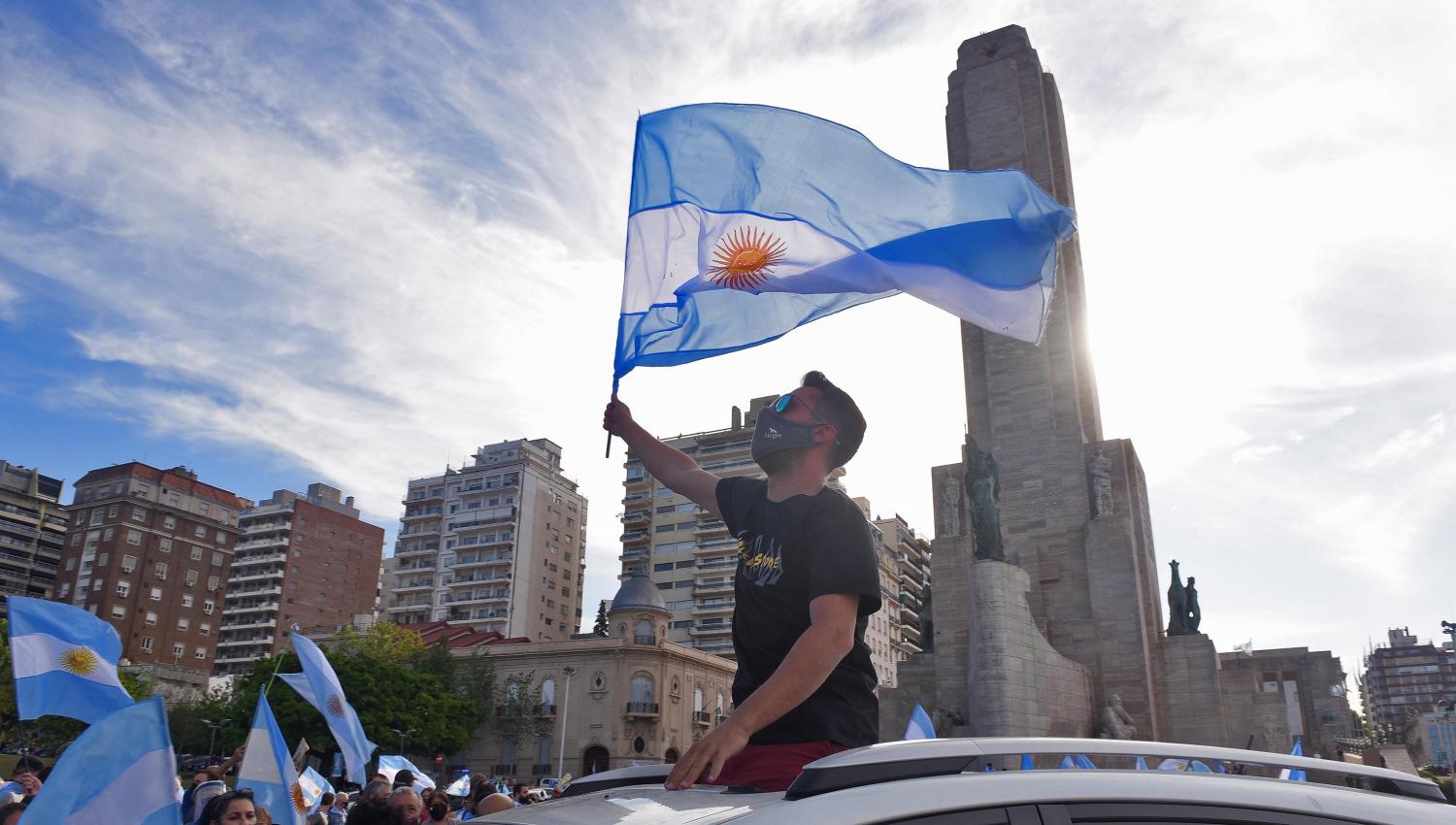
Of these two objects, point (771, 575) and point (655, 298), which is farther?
point (655, 298)

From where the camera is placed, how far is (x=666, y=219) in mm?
6562

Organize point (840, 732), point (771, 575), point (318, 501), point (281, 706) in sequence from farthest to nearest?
1. point (318, 501)
2. point (281, 706)
3. point (771, 575)
4. point (840, 732)

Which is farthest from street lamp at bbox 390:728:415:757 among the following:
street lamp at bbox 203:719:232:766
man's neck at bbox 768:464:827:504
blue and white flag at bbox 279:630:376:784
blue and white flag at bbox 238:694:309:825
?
man's neck at bbox 768:464:827:504

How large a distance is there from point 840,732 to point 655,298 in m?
3.53

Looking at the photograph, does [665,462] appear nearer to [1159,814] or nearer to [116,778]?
→ [1159,814]

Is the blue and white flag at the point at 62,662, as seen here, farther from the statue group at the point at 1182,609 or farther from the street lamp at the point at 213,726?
the street lamp at the point at 213,726

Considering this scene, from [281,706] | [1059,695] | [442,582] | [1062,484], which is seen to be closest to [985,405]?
[1062,484]

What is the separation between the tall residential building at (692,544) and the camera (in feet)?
247

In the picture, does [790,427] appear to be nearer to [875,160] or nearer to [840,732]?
[840,732]

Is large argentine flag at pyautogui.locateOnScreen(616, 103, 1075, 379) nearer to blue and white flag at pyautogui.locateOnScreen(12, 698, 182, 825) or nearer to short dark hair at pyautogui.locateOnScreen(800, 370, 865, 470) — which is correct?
short dark hair at pyautogui.locateOnScreen(800, 370, 865, 470)

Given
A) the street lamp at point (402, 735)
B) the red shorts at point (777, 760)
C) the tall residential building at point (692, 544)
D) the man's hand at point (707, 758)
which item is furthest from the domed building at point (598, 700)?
the man's hand at point (707, 758)

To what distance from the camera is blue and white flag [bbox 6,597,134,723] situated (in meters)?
8.65

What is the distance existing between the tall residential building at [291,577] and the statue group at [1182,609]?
81463mm

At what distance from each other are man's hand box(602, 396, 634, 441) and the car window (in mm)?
3483
